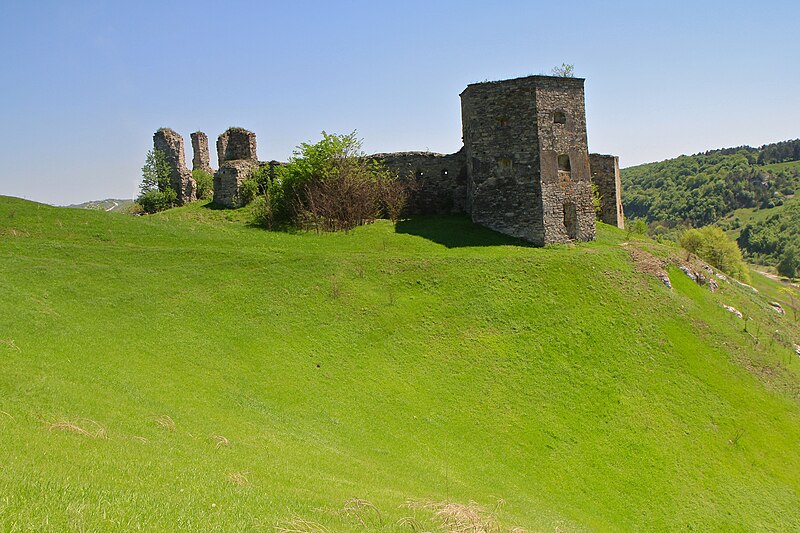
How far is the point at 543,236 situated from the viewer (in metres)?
24.5

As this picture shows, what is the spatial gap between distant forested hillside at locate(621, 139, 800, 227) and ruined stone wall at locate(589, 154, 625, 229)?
96.8 metres

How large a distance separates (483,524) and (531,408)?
7.96 metres

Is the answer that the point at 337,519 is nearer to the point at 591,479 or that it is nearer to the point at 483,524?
the point at 483,524

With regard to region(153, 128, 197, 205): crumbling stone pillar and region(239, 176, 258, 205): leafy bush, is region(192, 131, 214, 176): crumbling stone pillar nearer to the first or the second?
region(153, 128, 197, 205): crumbling stone pillar

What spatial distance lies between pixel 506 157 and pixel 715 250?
36663mm

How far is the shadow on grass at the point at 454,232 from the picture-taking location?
24.3 metres

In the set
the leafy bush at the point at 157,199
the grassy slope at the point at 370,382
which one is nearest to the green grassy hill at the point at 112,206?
the leafy bush at the point at 157,199

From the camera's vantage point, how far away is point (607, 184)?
113 ft

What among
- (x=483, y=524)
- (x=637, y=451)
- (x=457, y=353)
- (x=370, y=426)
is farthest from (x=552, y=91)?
(x=483, y=524)

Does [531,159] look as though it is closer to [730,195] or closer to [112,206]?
[112,206]

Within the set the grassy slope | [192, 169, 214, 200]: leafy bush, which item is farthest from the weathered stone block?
the grassy slope

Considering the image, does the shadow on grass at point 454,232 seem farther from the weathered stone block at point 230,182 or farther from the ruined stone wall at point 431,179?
the weathered stone block at point 230,182

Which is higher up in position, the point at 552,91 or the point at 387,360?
the point at 552,91

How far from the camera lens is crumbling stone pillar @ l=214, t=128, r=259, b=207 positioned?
29328 mm
